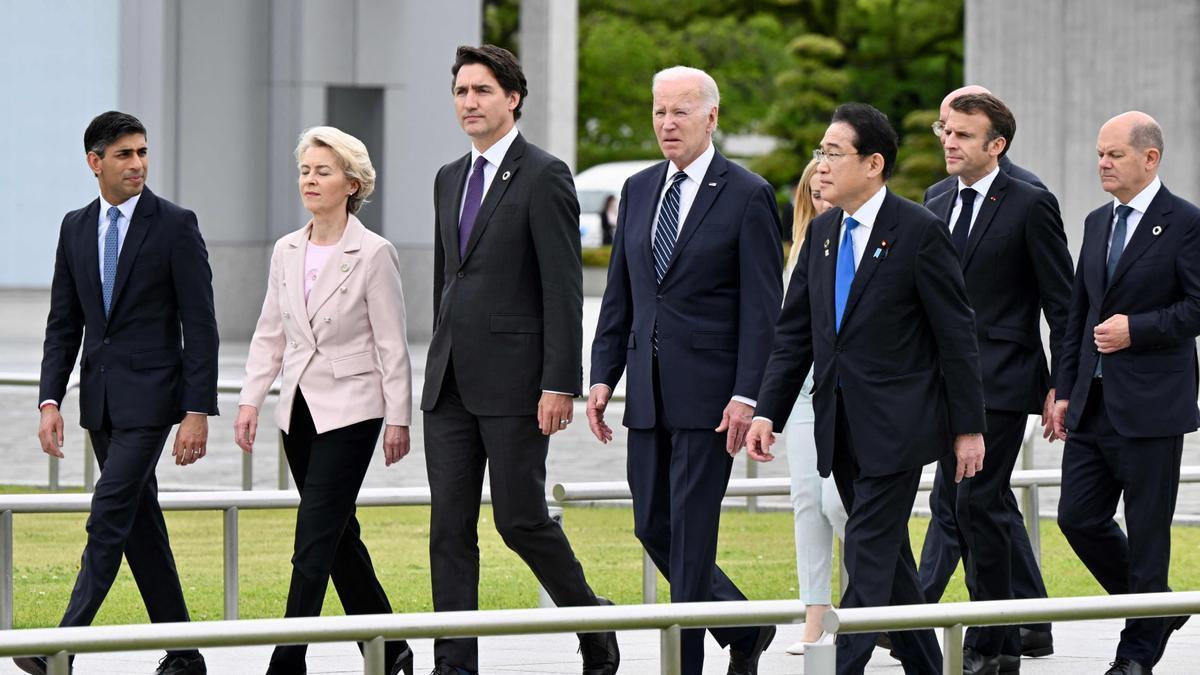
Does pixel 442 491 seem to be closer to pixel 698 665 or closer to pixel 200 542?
pixel 698 665

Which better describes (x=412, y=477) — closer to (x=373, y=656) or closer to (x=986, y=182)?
(x=986, y=182)

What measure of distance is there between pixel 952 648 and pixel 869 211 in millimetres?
1868

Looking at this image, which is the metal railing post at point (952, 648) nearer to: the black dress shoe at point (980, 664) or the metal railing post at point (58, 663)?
the metal railing post at point (58, 663)

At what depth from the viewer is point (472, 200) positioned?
7094mm

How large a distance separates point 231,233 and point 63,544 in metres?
14.7

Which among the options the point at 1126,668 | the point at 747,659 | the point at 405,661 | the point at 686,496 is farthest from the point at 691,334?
the point at 1126,668

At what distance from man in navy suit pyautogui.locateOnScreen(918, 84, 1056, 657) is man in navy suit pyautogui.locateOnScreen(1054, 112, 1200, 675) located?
196 mm

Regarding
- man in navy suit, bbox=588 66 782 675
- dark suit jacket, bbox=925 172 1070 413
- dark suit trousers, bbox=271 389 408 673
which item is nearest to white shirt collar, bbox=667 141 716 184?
man in navy suit, bbox=588 66 782 675

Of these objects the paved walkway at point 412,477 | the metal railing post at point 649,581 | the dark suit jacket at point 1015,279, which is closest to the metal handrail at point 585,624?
the paved walkway at point 412,477

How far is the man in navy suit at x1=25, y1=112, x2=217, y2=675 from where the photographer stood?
23.4 ft

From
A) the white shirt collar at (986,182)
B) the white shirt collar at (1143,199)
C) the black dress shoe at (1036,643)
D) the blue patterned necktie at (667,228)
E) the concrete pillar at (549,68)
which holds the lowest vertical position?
the black dress shoe at (1036,643)

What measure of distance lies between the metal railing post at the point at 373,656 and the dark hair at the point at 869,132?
2.44 meters

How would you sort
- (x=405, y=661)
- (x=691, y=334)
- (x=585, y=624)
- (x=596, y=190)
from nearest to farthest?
(x=585, y=624)
(x=405, y=661)
(x=691, y=334)
(x=596, y=190)

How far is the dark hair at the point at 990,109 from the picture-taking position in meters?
7.55
